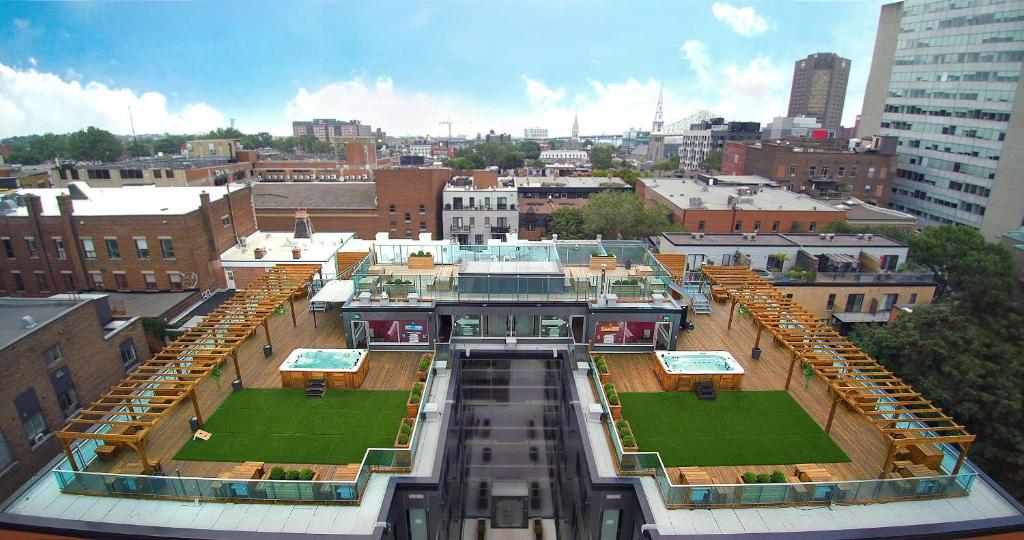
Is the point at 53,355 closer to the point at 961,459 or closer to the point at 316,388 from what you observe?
the point at 316,388

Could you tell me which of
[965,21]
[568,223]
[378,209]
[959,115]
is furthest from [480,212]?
[965,21]

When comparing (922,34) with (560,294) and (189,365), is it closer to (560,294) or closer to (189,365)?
(560,294)

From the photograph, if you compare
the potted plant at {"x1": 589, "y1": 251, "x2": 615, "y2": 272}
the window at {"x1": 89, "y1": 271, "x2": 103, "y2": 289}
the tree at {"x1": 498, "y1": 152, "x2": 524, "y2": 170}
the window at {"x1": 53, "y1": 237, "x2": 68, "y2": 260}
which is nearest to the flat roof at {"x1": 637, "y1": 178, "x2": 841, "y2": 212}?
the potted plant at {"x1": 589, "y1": 251, "x2": 615, "y2": 272}

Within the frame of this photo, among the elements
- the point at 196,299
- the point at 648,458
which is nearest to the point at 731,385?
the point at 648,458

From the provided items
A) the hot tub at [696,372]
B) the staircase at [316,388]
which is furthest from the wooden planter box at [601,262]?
the staircase at [316,388]

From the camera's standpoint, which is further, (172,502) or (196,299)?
(196,299)

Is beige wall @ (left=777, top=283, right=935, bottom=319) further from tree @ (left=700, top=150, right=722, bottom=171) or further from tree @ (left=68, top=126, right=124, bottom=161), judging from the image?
tree @ (left=68, top=126, right=124, bottom=161)

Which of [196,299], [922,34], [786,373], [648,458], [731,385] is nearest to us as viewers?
[648,458]
